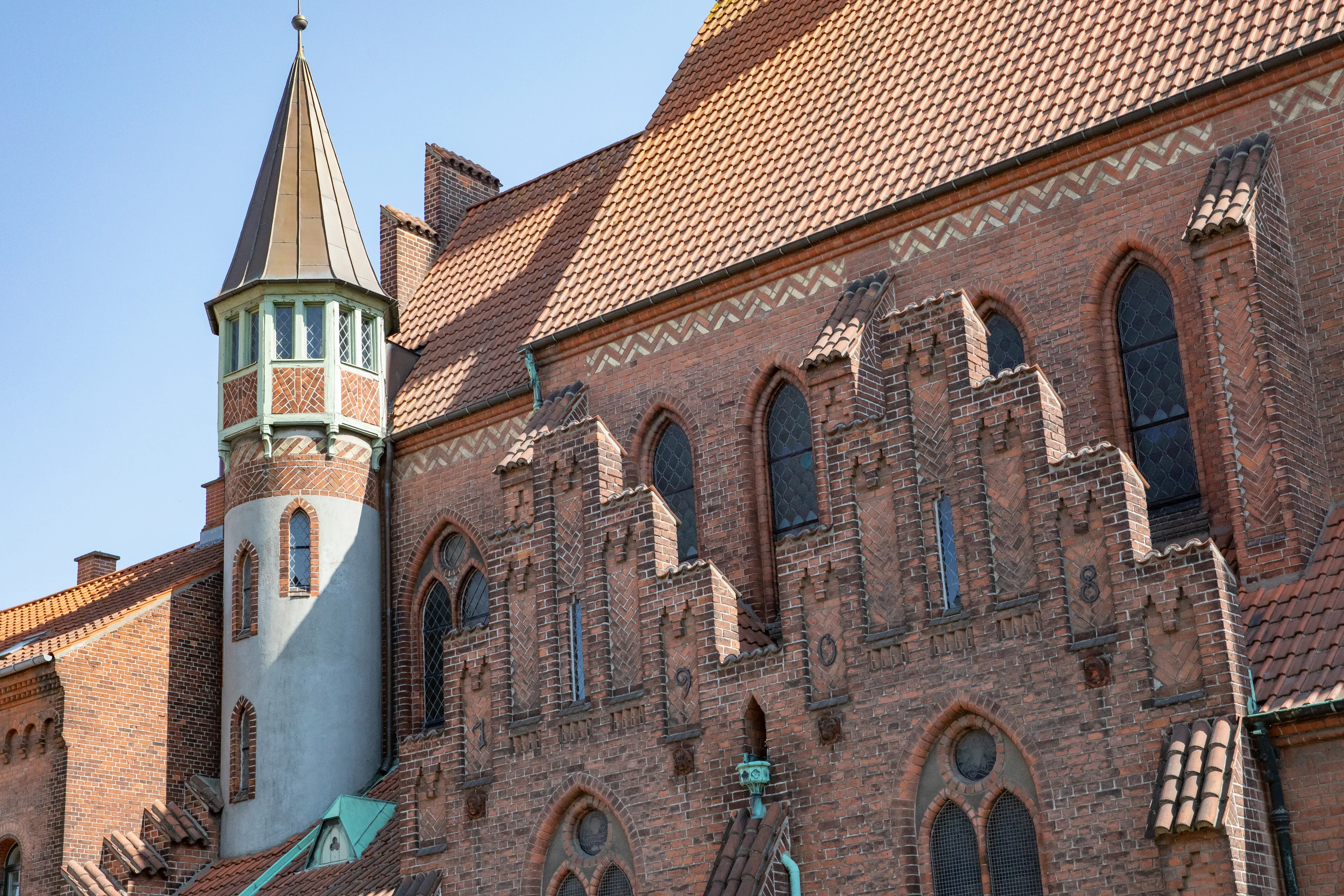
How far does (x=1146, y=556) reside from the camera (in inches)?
560

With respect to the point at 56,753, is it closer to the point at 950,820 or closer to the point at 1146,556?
the point at 950,820

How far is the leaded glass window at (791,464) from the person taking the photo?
19562mm

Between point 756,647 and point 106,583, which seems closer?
point 756,647

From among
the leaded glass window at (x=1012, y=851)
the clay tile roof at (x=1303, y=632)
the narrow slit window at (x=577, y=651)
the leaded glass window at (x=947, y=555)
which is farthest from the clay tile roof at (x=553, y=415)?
the clay tile roof at (x=1303, y=632)

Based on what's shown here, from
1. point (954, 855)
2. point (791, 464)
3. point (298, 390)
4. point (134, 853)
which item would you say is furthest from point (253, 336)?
point (954, 855)

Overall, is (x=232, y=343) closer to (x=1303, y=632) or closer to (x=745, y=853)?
(x=745, y=853)

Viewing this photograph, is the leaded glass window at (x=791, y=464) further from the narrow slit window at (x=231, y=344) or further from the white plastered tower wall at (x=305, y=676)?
the narrow slit window at (x=231, y=344)

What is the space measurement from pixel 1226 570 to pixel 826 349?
5406mm

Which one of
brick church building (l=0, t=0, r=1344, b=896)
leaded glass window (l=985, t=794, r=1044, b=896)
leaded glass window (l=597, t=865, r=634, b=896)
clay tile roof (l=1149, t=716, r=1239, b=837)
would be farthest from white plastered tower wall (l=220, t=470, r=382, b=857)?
clay tile roof (l=1149, t=716, r=1239, b=837)

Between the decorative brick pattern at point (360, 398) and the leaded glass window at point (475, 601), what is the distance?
2.90 metres

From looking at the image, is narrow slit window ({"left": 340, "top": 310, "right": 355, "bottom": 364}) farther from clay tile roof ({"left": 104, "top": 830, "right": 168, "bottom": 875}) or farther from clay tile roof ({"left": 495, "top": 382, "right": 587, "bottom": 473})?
clay tile roof ({"left": 104, "top": 830, "right": 168, "bottom": 875})

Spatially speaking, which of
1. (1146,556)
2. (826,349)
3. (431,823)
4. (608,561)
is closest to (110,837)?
(431,823)

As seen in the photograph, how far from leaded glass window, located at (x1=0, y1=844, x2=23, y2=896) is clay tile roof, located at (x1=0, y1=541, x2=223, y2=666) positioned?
264 cm

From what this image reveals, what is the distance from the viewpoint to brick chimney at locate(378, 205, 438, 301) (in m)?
27.7
